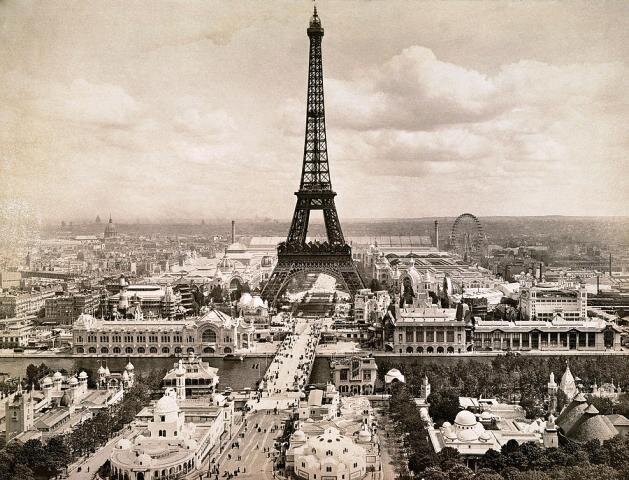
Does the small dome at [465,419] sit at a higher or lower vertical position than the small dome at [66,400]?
higher

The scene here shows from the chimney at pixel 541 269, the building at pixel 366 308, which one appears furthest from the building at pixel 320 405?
the chimney at pixel 541 269

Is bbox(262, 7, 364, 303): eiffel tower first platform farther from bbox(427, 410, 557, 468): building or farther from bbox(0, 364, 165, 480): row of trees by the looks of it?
bbox(427, 410, 557, 468): building

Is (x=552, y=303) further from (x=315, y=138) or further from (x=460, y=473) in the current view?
(x=460, y=473)

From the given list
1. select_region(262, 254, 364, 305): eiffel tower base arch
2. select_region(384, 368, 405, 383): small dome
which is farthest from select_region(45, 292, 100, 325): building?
select_region(384, 368, 405, 383): small dome

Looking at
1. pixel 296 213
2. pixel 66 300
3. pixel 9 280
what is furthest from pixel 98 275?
pixel 296 213

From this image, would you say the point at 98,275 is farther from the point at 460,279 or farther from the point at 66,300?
the point at 460,279

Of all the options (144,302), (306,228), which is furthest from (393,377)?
(144,302)

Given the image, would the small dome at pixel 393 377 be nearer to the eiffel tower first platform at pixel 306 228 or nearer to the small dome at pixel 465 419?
the small dome at pixel 465 419
